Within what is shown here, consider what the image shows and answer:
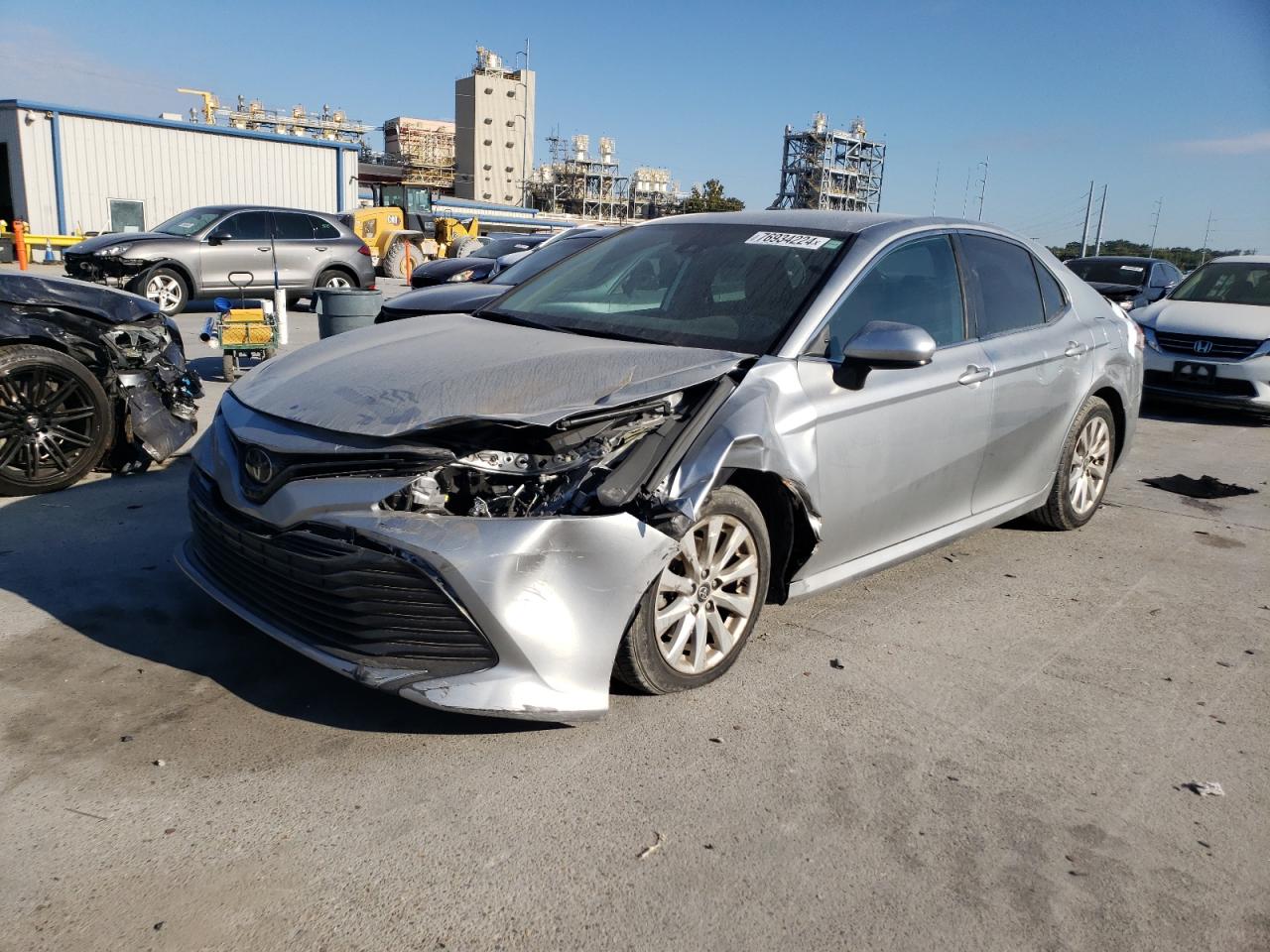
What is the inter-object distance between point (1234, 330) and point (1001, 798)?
27.6 ft

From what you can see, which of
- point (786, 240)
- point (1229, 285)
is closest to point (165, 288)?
point (786, 240)

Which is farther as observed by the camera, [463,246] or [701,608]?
[463,246]

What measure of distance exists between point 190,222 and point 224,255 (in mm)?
752

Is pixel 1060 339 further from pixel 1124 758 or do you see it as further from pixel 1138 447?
pixel 1138 447

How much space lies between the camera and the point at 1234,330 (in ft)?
31.2

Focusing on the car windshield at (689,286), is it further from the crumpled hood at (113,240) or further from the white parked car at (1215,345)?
the crumpled hood at (113,240)

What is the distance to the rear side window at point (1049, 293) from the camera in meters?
5.11

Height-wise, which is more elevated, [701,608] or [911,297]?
[911,297]

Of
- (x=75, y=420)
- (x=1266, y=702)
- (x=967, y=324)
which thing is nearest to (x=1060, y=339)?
(x=967, y=324)

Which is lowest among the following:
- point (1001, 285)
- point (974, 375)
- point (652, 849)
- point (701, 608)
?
point (652, 849)

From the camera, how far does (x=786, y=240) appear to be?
13.7 feet

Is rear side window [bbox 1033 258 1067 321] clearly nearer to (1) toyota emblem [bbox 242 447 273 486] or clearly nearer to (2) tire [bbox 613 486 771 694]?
(2) tire [bbox 613 486 771 694]

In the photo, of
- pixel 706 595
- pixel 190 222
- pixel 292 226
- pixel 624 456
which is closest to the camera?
pixel 624 456

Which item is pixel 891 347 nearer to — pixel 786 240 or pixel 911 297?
pixel 911 297
